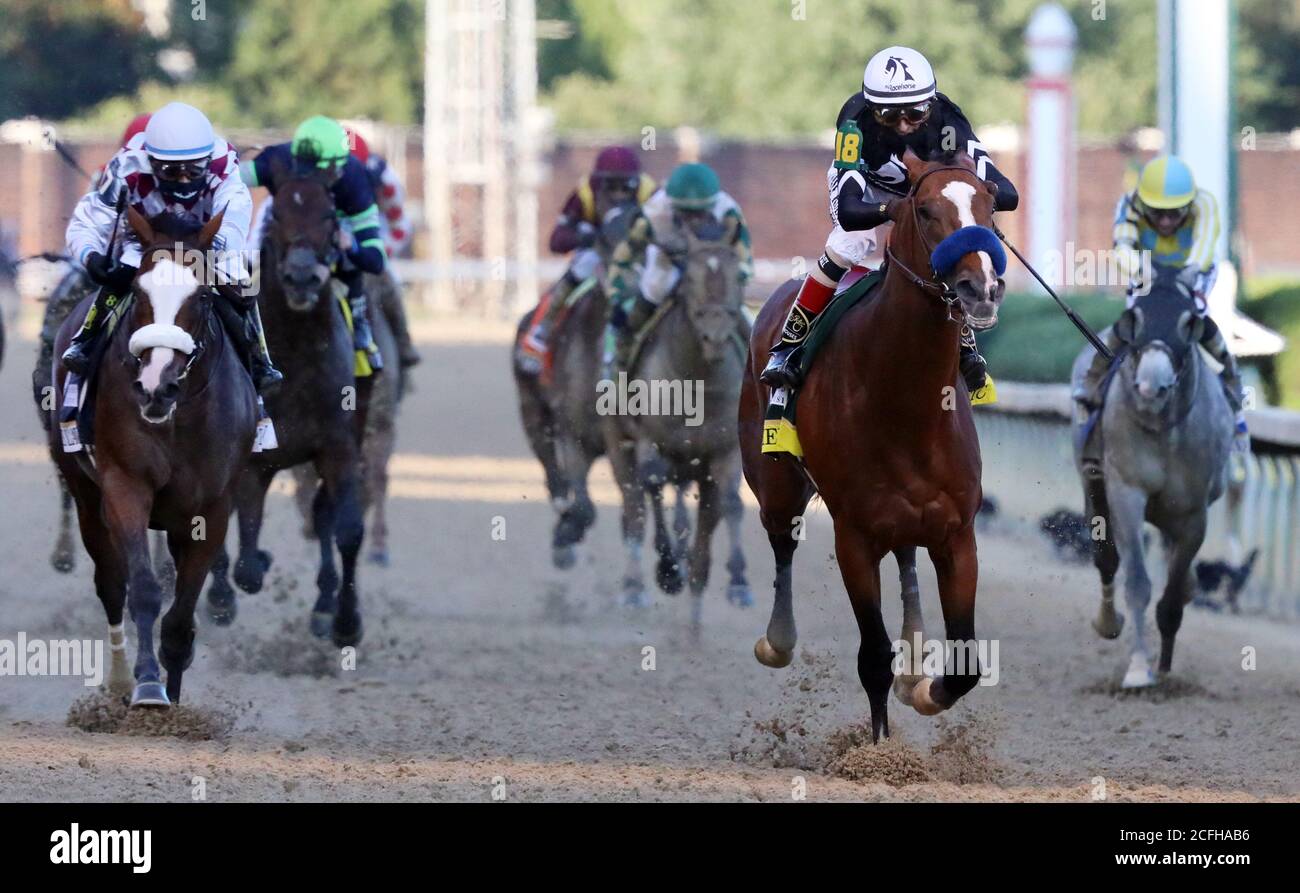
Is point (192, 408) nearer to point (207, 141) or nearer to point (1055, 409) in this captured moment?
point (207, 141)

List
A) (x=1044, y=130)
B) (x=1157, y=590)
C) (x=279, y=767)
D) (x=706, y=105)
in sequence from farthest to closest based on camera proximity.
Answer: (x=706, y=105), (x=1044, y=130), (x=1157, y=590), (x=279, y=767)

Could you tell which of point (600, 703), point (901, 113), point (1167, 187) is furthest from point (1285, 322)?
point (901, 113)

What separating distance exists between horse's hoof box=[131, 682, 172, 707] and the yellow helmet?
4.77 meters

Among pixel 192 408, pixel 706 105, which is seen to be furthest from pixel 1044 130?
pixel 706 105

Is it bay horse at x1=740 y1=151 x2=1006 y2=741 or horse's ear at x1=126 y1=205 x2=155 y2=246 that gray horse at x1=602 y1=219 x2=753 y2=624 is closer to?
bay horse at x1=740 y1=151 x2=1006 y2=741

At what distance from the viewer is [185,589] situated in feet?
26.2

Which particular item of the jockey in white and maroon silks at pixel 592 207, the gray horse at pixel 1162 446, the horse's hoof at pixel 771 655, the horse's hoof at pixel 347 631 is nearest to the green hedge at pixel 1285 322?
the gray horse at pixel 1162 446

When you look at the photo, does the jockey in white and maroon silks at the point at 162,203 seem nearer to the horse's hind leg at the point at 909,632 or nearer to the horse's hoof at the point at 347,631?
the horse's hoof at the point at 347,631

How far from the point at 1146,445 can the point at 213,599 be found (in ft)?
13.9

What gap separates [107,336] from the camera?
7.91 m

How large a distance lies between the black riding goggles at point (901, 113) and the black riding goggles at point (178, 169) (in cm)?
242

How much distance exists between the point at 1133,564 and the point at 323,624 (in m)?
3.58

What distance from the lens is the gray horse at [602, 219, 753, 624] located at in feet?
36.6

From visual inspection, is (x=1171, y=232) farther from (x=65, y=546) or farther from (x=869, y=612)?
(x=65, y=546)
